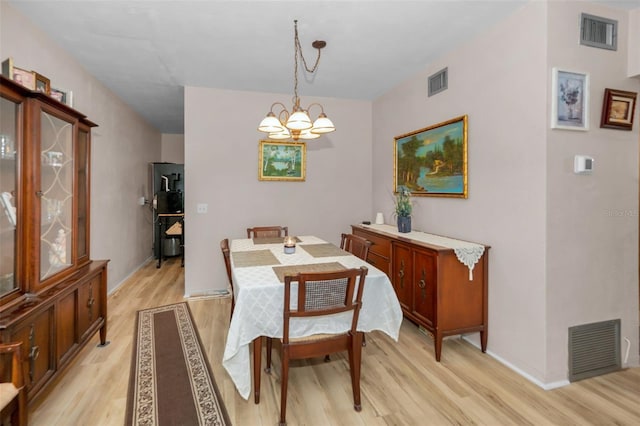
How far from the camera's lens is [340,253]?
2.76 meters

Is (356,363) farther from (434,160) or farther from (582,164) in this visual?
(434,160)

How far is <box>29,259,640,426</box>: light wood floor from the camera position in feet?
6.28

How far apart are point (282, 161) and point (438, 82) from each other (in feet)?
7.09

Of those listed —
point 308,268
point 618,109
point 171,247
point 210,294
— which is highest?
point 618,109

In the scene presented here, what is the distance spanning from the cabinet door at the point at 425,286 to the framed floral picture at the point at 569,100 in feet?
4.31

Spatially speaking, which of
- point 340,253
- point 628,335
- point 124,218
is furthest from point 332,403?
point 124,218

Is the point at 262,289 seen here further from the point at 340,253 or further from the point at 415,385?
the point at 415,385

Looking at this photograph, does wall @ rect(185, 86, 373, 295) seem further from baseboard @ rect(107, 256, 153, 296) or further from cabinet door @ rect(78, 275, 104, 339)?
cabinet door @ rect(78, 275, 104, 339)

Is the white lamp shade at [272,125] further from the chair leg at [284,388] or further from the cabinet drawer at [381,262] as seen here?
the cabinet drawer at [381,262]

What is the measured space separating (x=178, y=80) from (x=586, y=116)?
403cm

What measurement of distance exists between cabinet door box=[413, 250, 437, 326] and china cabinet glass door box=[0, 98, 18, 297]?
278 cm

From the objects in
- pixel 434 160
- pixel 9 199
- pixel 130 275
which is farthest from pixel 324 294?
pixel 130 275

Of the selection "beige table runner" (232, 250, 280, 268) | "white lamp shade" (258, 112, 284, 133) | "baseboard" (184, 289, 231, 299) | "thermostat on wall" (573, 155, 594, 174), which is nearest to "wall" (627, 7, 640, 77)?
"thermostat on wall" (573, 155, 594, 174)

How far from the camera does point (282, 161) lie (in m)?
4.39
